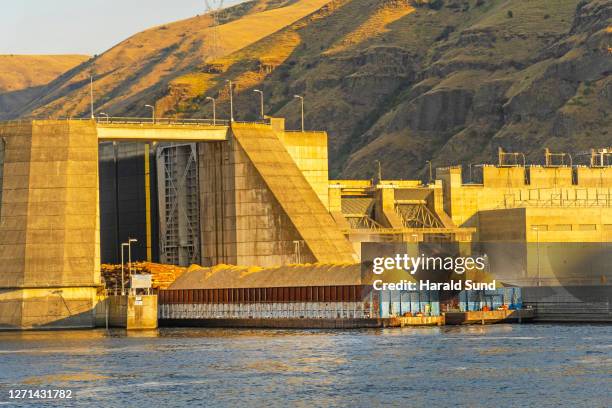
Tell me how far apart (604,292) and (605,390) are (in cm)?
8273

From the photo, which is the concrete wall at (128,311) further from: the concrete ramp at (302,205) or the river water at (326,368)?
the concrete ramp at (302,205)

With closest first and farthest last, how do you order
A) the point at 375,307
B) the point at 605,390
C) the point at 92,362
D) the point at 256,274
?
the point at 605,390 < the point at 92,362 < the point at 375,307 < the point at 256,274

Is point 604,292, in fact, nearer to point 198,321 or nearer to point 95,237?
→ point 198,321

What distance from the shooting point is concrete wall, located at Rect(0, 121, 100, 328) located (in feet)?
591

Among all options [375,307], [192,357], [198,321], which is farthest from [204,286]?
[192,357]

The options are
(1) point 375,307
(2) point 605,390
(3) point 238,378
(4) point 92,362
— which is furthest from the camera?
(1) point 375,307

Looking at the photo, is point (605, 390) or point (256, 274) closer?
point (605, 390)

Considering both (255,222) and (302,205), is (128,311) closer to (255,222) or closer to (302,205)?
(255,222)

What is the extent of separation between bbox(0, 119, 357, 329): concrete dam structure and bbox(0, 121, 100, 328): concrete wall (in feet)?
0.37

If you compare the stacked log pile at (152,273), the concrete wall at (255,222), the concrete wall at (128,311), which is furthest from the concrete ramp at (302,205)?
the concrete wall at (128,311)

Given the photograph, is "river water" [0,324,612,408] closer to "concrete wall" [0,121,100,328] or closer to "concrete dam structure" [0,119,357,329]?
"concrete wall" [0,121,100,328]

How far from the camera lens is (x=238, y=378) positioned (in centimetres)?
11969

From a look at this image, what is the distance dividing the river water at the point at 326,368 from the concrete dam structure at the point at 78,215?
15005 mm

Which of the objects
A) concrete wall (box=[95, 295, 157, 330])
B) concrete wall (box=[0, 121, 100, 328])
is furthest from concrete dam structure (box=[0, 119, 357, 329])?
concrete wall (box=[95, 295, 157, 330])
